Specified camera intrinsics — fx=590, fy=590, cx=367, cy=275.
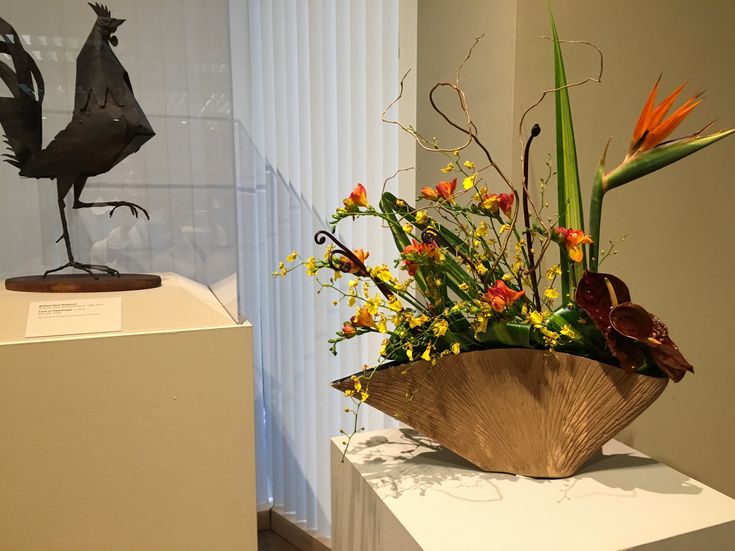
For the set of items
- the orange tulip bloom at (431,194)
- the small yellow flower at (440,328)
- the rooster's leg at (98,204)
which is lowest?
the small yellow flower at (440,328)

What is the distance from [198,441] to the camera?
43.7 inches

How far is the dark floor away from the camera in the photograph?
2002 millimetres

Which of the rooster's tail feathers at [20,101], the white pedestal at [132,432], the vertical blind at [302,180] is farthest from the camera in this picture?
the vertical blind at [302,180]

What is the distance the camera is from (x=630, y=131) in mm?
1179

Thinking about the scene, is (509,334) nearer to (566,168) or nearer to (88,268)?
(566,168)

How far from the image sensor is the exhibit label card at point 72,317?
1.02 meters

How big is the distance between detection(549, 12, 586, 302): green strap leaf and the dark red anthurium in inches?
3.5

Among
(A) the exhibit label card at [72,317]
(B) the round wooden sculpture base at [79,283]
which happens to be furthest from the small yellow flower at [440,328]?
(B) the round wooden sculpture base at [79,283]

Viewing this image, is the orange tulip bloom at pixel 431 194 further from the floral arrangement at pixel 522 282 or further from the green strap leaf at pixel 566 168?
the green strap leaf at pixel 566 168

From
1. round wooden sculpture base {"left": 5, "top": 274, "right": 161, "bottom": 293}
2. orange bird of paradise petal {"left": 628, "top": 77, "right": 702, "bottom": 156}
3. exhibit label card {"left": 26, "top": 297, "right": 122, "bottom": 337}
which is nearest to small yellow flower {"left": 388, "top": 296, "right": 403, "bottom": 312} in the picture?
orange bird of paradise petal {"left": 628, "top": 77, "right": 702, "bottom": 156}

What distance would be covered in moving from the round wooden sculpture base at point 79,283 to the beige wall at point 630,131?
0.65m

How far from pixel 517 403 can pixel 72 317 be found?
78 centimetres

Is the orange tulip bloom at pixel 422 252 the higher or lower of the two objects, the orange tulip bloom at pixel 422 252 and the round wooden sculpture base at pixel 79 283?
the higher

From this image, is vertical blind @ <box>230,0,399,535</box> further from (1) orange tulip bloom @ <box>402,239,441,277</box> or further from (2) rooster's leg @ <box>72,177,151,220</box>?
(1) orange tulip bloom @ <box>402,239,441,277</box>
